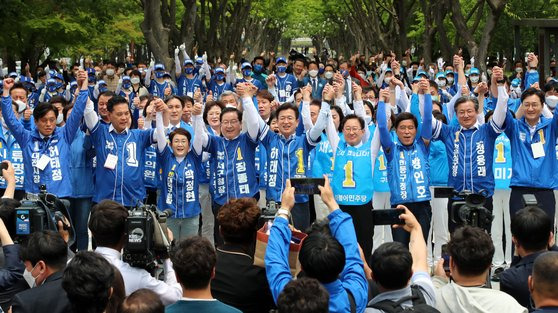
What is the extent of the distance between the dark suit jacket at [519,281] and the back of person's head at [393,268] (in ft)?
2.86

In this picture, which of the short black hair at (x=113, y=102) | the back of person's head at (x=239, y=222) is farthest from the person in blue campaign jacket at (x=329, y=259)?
the short black hair at (x=113, y=102)

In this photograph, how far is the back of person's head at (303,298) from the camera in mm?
3963

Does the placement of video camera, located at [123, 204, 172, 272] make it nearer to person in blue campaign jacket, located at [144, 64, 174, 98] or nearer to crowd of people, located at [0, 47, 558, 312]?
crowd of people, located at [0, 47, 558, 312]

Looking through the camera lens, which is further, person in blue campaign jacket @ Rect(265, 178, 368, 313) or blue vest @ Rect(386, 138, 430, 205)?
blue vest @ Rect(386, 138, 430, 205)

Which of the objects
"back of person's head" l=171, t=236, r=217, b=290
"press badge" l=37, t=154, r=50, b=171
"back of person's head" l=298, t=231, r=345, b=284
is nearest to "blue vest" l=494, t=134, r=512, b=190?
"press badge" l=37, t=154, r=50, b=171

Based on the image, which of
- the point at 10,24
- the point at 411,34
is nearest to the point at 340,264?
the point at 10,24

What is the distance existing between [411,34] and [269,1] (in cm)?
779

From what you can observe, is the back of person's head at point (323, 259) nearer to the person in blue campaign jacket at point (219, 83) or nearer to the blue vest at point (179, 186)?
the blue vest at point (179, 186)

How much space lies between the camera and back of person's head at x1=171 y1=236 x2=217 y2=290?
14.8 feet

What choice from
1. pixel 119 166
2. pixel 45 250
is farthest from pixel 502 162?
pixel 45 250

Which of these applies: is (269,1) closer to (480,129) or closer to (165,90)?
(165,90)

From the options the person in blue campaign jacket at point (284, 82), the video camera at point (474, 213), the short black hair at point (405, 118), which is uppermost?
the person in blue campaign jacket at point (284, 82)

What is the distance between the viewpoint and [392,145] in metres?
8.94

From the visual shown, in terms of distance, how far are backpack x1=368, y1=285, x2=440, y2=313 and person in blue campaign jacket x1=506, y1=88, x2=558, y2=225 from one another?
4.69 metres
